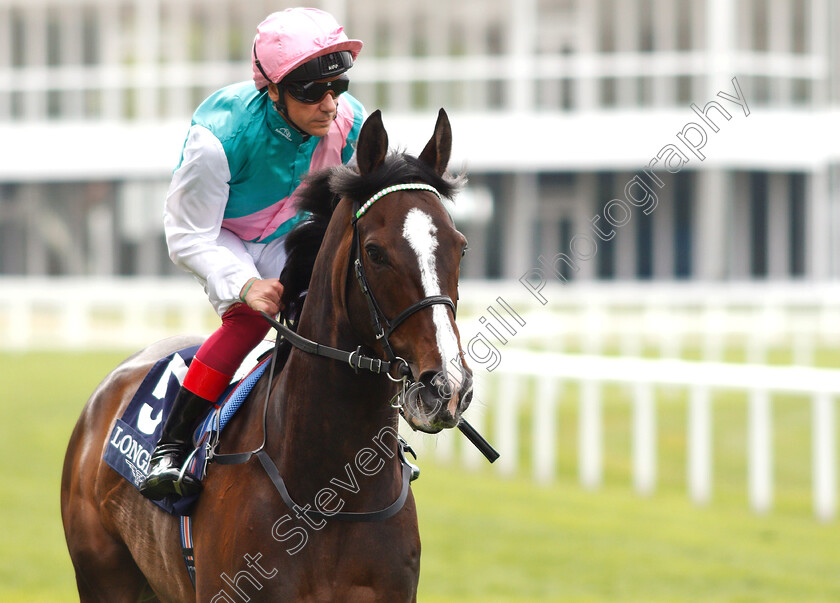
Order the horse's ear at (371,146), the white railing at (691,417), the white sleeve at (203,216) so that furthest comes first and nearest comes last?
the white railing at (691,417)
the white sleeve at (203,216)
the horse's ear at (371,146)

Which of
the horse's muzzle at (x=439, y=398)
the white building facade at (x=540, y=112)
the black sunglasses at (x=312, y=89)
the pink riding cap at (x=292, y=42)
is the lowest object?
the horse's muzzle at (x=439, y=398)

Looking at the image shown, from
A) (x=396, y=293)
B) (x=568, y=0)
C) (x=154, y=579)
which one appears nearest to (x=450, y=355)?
(x=396, y=293)

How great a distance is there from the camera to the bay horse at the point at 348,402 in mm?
2688

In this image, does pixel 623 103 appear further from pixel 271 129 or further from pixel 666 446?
pixel 271 129

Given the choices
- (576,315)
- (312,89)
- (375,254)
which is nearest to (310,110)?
(312,89)

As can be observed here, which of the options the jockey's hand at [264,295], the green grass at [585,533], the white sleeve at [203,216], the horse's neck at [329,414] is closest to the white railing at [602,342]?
the green grass at [585,533]

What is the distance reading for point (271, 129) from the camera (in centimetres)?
338

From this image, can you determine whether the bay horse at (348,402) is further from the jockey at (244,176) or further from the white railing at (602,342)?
the white railing at (602,342)

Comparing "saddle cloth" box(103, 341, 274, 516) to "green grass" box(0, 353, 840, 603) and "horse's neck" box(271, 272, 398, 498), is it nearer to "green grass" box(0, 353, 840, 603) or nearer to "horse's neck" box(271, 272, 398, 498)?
"horse's neck" box(271, 272, 398, 498)

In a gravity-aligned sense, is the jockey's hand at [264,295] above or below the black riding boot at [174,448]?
above

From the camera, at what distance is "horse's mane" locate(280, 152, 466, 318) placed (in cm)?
289

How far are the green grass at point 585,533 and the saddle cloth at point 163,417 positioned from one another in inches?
111

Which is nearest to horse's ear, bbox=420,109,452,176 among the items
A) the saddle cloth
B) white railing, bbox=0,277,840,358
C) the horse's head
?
the horse's head

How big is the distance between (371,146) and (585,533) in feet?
18.0
